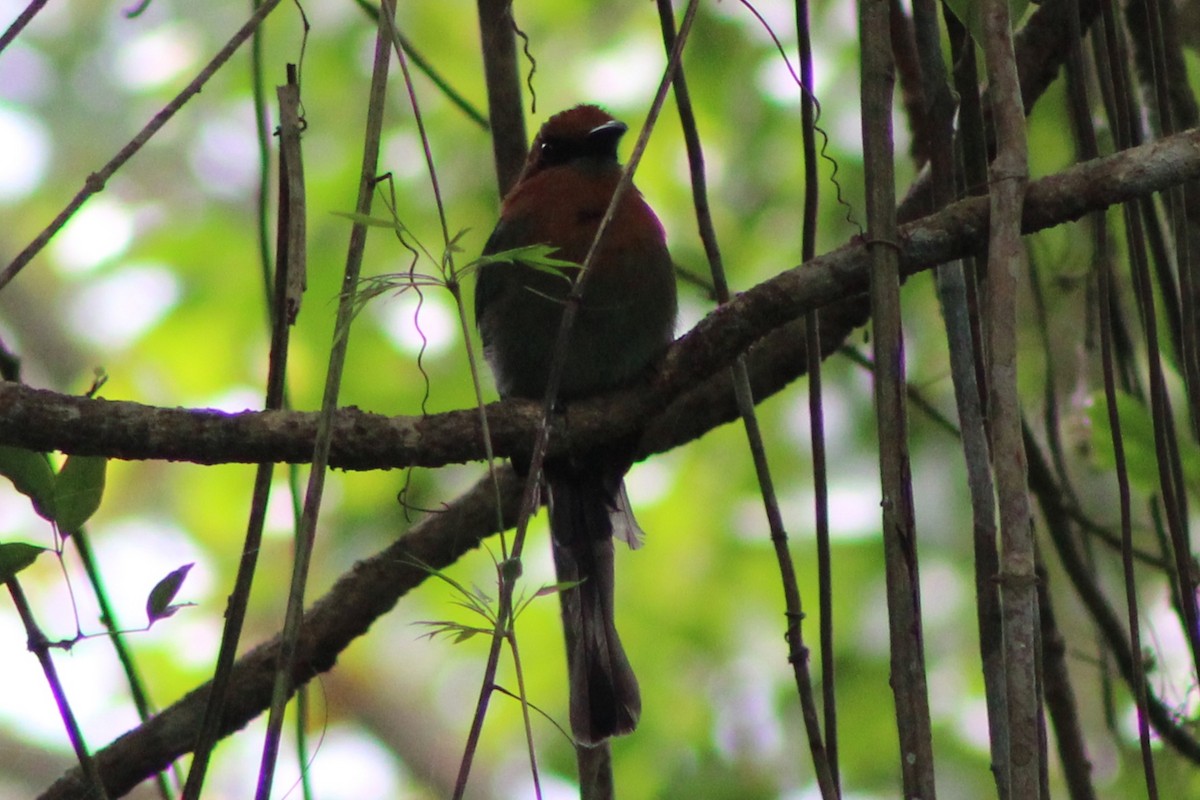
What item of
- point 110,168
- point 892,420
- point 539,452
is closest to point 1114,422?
point 892,420

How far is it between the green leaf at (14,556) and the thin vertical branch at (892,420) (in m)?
1.12

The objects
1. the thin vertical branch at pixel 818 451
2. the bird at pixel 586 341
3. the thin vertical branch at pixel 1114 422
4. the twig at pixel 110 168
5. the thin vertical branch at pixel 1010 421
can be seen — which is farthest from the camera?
the bird at pixel 586 341

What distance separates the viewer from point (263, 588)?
6.86 meters

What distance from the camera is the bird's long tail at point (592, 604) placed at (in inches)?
112

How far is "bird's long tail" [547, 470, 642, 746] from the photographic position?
9.32ft

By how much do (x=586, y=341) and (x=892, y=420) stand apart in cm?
159

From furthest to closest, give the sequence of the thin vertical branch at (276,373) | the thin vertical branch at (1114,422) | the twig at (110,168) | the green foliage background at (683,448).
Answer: the green foliage background at (683,448)
the thin vertical branch at (1114,422)
the thin vertical branch at (276,373)
the twig at (110,168)

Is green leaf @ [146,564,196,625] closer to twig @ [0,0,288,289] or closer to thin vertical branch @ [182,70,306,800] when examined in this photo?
thin vertical branch @ [182,70,306,800]

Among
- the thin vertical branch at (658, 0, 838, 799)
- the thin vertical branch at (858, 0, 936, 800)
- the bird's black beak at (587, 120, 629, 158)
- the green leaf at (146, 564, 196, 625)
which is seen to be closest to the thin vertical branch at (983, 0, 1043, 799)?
the thin vertical branch at (858, 0, 936, 800)

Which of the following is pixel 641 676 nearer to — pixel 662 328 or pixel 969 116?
pixel 662 328

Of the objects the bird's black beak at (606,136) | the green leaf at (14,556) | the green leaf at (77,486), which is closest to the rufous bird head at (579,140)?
the bird's black beak at (606,136)

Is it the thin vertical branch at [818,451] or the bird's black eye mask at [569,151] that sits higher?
the bird's black eye mask at [569,151]

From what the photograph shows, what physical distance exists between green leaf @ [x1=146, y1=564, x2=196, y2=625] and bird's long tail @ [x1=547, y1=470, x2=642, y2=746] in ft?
3.11

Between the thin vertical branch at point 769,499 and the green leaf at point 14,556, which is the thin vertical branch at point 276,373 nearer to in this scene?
the green leaf at point 14,556
